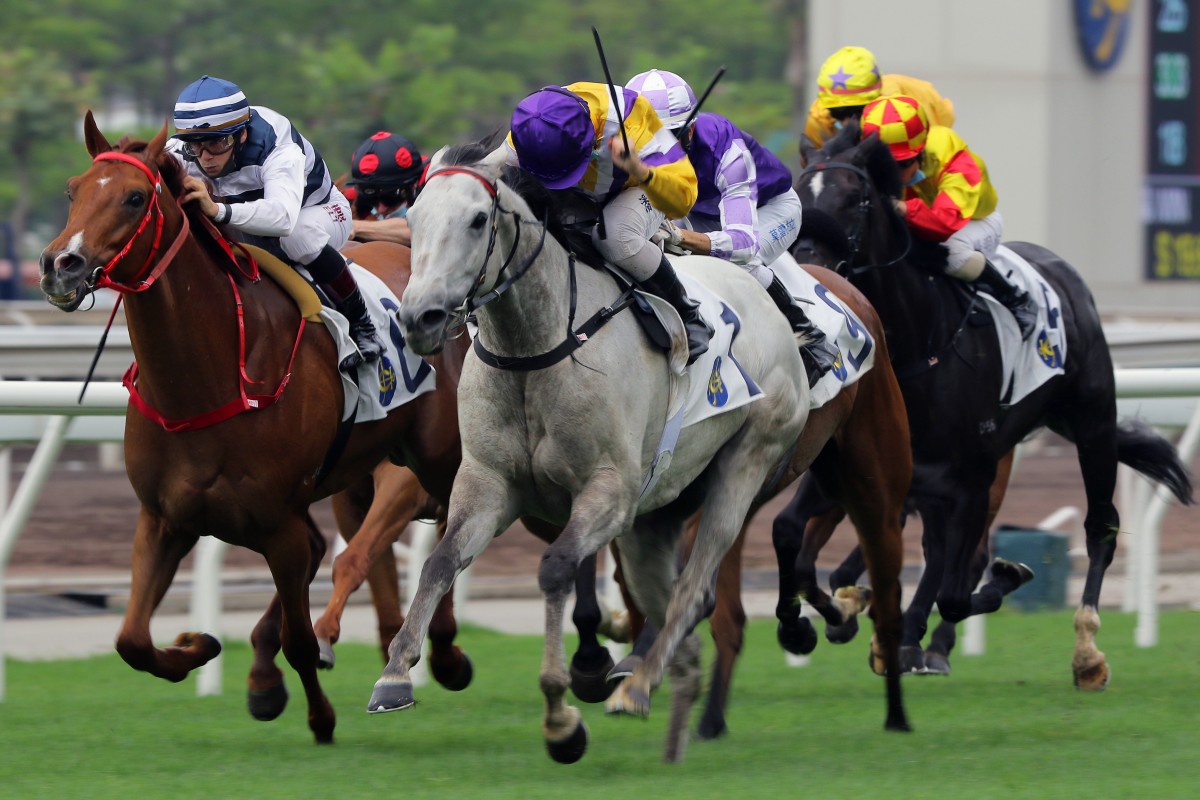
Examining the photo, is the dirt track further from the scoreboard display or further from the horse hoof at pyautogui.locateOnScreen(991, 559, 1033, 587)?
the scoreboard display

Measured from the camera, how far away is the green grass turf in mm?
4996

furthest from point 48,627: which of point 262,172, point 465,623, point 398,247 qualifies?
point 262,172

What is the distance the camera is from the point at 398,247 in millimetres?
7039

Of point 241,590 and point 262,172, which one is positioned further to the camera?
point 241,590

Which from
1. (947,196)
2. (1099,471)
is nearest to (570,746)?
(947,196)

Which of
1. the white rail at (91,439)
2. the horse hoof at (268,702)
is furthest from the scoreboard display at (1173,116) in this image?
the horse hoof at (268,702)

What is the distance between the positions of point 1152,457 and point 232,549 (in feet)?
15.8

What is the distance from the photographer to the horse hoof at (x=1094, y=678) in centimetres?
688

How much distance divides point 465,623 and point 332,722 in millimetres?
2727

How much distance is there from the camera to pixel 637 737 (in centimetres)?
603

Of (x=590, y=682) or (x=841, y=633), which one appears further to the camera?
(x=841, y=633)

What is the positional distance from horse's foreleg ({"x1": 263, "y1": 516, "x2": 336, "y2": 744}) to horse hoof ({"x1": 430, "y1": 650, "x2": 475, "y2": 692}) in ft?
2.65

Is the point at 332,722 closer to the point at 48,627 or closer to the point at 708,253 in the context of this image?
the point at 708,253

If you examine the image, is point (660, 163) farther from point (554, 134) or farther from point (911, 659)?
point (911, 659)
